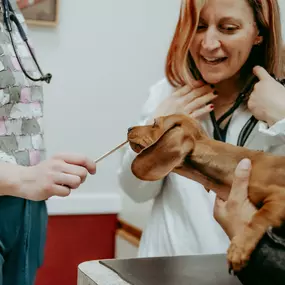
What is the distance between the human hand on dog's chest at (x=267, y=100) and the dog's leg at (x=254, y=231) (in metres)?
0.33

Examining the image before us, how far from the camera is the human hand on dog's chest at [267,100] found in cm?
98

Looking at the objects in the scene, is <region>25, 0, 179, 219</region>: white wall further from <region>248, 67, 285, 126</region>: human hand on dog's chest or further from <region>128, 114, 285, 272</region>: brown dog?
<region>128, 114, 285, 272</region>: brown dog

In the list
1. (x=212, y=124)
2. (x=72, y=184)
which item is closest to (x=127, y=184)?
(x=212, y=124)

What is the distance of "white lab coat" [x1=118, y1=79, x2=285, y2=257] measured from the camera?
1.07 meters

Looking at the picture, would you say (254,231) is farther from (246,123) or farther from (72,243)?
(72,243)

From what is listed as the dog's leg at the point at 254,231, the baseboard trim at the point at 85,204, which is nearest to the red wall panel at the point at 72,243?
the baseboard trim at the point at 85,204

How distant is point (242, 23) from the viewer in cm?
103

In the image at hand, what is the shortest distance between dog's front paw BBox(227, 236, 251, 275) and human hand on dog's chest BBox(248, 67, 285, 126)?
375 mm

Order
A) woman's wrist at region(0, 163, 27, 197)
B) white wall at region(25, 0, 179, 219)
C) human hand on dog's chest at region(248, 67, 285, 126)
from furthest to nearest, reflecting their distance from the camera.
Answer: white wall at region(25, 0, 179, 219), human hand on dog's chest at region(248, 67, 285, 126), woman's wrist at region(0, 163, 27, 197)

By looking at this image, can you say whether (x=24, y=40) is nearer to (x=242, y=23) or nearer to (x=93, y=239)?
(x=242, y=23)

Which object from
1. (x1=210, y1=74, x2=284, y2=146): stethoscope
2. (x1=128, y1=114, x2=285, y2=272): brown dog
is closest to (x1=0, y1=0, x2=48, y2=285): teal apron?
(x1=128, y1=114, x2=285, y2=272): brown dog

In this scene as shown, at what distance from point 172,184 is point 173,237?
100mm

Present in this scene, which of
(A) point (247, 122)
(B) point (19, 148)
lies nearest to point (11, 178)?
(B) point (19, 148)

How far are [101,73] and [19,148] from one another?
82cm
